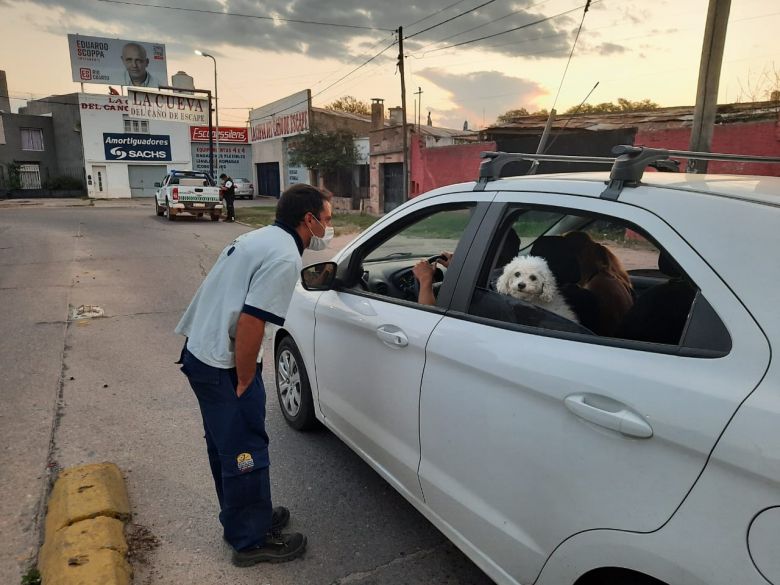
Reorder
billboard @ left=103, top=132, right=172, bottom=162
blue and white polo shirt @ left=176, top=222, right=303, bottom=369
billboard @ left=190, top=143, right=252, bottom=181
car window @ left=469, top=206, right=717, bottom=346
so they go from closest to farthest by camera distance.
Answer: car window @ left=469, top=206, right=717, bottom=346 < blue and white polo shirt @ left=176, top=222, right=303, bottom=369 < billboard @ left=103, top=132, right=172, bottom=162 < billboard @ left=190, top=143, right=252, bottom=181

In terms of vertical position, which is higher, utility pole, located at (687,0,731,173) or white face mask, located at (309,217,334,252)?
utility pole, located at (687,0,731,173)

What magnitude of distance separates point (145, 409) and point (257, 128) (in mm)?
43771

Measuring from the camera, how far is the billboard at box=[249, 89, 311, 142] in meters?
35.9

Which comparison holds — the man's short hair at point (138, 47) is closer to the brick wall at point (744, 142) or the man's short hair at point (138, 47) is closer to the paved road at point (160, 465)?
the brick wall at point (744, 142)

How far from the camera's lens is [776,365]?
1.32 m

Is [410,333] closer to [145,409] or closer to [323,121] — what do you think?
[145,409]

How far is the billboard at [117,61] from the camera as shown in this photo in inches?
1845

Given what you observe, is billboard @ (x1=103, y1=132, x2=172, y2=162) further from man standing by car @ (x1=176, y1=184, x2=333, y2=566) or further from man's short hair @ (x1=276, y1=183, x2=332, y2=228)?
man's short hair @ (x1=276, y1=183, x2=332, y2=228)

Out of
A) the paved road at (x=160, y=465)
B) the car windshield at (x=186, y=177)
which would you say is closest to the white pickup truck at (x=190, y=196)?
the car windshield at (x=186, y=177)

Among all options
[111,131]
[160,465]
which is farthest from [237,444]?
[111,131]

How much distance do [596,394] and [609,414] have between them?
0.07m

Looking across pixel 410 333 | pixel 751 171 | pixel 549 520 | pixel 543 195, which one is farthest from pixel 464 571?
pixel 751 171

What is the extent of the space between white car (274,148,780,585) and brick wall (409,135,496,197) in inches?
628

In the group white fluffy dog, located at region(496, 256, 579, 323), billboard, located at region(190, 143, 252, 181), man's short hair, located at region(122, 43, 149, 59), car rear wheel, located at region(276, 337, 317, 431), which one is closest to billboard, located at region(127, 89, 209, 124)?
billboard, located at region(190, 143, 252, 181)
